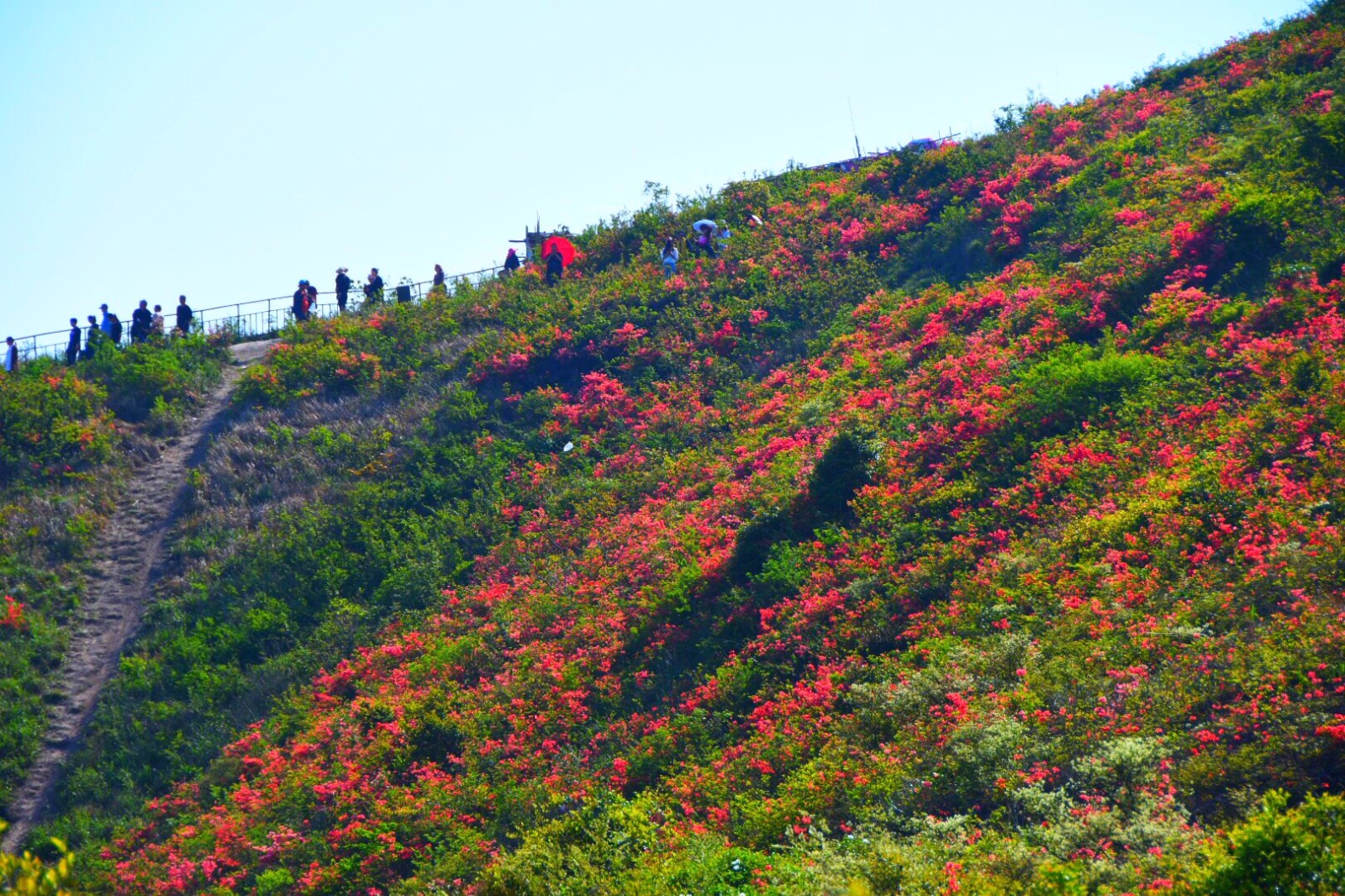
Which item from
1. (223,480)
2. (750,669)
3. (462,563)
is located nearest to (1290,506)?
(750,669)

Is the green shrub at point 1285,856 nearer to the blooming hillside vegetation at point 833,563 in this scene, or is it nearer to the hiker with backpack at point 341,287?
the blooming hillside vegetation at point 833,563

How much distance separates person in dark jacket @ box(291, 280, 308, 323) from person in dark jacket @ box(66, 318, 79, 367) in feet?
21.4

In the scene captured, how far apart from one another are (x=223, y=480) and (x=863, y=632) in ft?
62.6

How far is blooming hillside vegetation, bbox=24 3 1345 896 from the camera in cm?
1082

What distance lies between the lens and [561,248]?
3638cm

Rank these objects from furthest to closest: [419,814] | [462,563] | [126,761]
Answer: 1. [462,563]
2. [126,761]
3. [419,814]

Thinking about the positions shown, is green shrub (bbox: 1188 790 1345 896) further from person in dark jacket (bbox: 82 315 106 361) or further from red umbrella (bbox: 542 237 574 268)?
person in dark jacket (bbox: 82 315 106 361)

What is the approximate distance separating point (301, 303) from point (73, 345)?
6951 mm

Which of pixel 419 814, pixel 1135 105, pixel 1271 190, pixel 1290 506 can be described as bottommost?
pixel 419 814

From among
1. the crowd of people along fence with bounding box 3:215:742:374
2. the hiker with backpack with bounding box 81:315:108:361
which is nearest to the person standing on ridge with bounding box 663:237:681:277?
the crowd of people along fence with bounding box 3:215:742:374

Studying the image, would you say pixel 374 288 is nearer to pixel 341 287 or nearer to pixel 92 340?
pixel 341 287

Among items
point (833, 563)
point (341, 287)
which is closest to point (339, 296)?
point (341, 287)

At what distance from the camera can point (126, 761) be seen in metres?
20.7

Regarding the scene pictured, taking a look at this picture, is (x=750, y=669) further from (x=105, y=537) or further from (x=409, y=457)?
(x=105, y=537)
